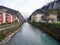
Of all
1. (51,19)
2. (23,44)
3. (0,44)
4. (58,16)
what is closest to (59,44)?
(23,44)

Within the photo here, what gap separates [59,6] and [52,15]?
330 centimetres

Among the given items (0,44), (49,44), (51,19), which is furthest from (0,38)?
(51,19)

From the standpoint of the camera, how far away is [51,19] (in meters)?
43.8

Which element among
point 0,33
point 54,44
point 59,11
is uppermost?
point 59,11

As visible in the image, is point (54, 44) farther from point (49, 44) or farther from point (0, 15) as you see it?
point (0, 15)

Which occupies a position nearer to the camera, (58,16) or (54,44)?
(54,44)

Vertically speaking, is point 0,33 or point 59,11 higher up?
point 59,11

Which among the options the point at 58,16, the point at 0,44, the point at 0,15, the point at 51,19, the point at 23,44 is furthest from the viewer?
the point at 51,19

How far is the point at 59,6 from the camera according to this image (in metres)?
44.6

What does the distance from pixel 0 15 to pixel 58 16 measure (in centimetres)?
1487

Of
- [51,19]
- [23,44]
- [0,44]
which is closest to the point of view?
[0,44]

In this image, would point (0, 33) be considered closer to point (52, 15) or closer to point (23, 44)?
point (23, 44)

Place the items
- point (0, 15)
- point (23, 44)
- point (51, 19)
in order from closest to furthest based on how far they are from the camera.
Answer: point (23, 44) < point (0, 15) < point (51, 19)

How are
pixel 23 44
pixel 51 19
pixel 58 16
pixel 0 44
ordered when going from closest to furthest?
pixel 0 44 → pixel 23 44 → pixel 58 16 → pixel 51 19
